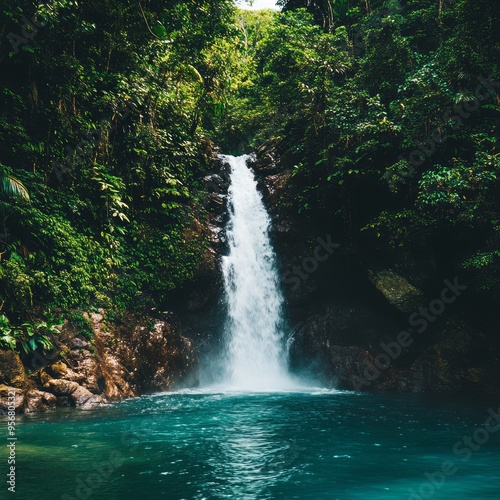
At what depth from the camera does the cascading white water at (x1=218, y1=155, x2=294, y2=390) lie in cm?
1631

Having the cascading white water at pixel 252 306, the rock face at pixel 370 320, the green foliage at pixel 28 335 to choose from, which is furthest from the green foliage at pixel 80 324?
the rock face at pixel 370 320

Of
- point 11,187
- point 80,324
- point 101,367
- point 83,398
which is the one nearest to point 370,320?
point 101,367

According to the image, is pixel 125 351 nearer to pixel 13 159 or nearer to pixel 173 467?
pixel 13 159

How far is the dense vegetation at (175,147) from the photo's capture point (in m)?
12.2

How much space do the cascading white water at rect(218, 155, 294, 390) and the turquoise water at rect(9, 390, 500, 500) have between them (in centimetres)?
490

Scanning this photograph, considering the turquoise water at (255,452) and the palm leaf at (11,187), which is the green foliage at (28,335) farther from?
the palm leaf at (11,187)

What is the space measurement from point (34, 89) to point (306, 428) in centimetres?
1164

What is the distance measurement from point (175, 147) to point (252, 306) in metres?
7.27

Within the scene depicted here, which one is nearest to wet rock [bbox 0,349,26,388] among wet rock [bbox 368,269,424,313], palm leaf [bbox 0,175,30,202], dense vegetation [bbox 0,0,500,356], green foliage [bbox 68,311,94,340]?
dense vegetation [bbox 0,0,500,356]

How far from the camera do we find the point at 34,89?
1252cm

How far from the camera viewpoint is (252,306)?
17.1 meters

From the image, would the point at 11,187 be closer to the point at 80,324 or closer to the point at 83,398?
the point at 80,324

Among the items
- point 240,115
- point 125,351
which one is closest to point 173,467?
point 125,351

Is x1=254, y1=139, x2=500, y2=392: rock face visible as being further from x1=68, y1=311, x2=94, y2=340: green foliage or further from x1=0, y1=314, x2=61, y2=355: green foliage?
x1=0, y1=314, x2=61, y2=355: green foliage
